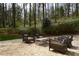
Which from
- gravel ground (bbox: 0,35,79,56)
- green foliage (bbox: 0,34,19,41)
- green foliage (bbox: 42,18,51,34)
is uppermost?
green foliage (bbox: 42,18,51,34)

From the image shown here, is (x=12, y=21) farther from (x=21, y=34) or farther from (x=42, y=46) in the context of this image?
(x=42, y=46)

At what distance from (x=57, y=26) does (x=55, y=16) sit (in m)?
0.12

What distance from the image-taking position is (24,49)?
179 inches

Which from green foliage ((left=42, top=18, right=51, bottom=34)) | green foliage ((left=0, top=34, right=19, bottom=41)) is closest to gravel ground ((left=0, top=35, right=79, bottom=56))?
green foliage ((left=0, top=34, right=19, bottom=41))

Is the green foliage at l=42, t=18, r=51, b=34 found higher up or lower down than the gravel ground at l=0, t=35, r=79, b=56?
higher up

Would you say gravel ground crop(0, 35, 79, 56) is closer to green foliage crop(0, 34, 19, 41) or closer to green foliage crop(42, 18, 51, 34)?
green foliage crop(0, 34, 19, 41)

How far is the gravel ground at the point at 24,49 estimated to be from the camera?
4.52m

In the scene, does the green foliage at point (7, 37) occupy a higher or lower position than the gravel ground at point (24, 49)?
higher

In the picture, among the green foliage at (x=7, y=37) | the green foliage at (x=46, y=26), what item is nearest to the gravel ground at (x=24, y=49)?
the green foliage at (x=7, y=37)

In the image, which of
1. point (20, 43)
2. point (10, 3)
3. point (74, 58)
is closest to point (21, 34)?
point (20, 43)

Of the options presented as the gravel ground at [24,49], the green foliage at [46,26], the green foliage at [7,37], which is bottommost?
the gravel ground at [24,49]

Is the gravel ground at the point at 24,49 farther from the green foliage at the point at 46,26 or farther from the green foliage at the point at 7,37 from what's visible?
the green foliage at the point at 46,26

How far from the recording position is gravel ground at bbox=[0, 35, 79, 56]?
4516mm

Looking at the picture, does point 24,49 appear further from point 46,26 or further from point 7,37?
point 46,26
